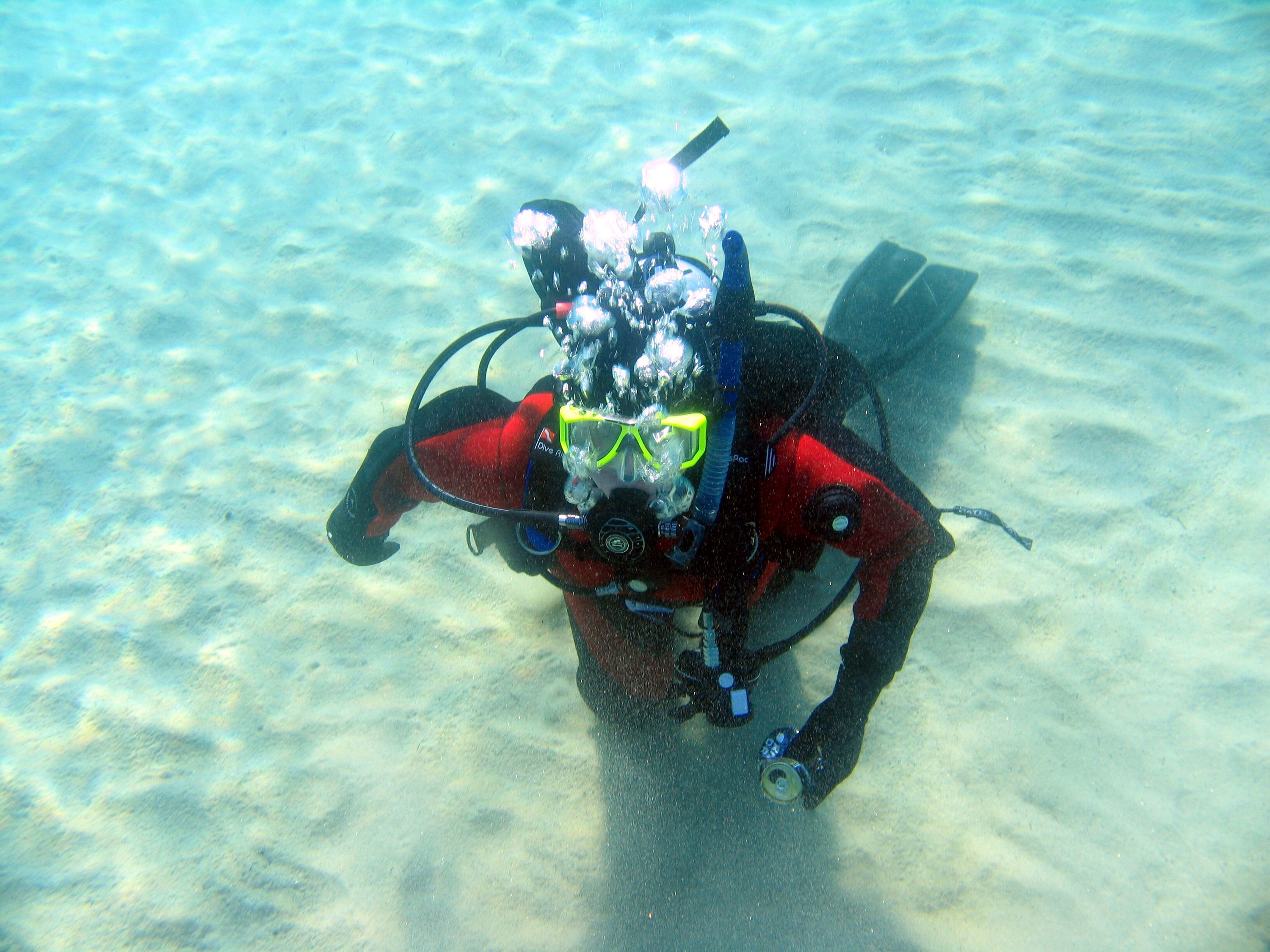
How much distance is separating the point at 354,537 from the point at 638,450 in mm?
1725

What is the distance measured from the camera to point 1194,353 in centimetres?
417

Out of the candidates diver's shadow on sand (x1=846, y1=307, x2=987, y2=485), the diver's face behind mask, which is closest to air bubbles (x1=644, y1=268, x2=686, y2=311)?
the diver's face behind mask

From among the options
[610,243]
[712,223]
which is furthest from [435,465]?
[712,223]

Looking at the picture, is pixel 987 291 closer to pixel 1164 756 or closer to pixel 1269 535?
pixel 1269 535

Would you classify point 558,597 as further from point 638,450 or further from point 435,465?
point 638,450

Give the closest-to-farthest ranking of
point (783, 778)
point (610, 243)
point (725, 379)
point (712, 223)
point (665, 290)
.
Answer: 1. point (725, 379)
2. point (665, 290)
3. point (783, 778)
4. point (610, 243)
5. point (712, 223)

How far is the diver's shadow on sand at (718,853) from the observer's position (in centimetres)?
267

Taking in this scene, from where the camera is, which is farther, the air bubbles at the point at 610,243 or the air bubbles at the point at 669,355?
the air bubbles at the point at 610,243

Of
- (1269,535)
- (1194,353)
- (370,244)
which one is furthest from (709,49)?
(1269,535)

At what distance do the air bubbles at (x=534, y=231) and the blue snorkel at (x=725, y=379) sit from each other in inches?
37.0

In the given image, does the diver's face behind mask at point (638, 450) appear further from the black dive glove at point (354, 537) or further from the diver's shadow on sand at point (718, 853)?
the diver's shadow on sand at point (718, 853)

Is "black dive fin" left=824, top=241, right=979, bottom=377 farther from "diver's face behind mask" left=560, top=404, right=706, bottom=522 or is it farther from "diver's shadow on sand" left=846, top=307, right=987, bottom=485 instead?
"diver's face behind mask" left=560, top=404, right=706, bottom=522

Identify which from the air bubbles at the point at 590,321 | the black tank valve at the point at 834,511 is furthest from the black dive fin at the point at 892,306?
the air bubbles at the point at 590,321

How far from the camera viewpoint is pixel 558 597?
371 centimetres
